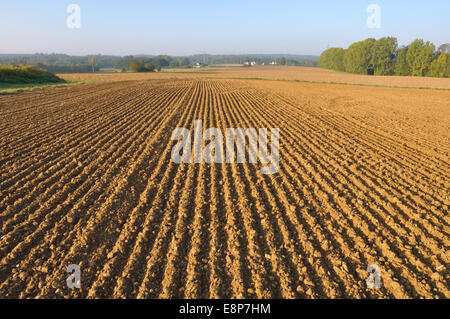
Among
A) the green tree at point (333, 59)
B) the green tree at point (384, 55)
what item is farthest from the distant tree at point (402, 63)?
the green tree at point (333, 59)

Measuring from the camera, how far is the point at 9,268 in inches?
142

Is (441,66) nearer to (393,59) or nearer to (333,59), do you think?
(393,59)

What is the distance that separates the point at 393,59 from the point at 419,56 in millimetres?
10418

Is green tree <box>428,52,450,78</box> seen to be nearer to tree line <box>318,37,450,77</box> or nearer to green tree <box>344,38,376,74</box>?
tree line <box>318,37,450,77</box>

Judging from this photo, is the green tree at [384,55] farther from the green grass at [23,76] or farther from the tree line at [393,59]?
the green grass at [23,76]

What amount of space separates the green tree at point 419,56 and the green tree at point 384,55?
6.34 m

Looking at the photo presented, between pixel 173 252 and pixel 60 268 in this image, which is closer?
pixel 60 268

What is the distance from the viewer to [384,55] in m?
67.0

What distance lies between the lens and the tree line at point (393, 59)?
5359 centimetres

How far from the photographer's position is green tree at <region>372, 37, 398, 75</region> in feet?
216

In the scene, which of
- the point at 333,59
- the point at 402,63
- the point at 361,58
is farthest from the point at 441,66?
the point at 333,59

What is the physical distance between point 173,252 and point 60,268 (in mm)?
1577
